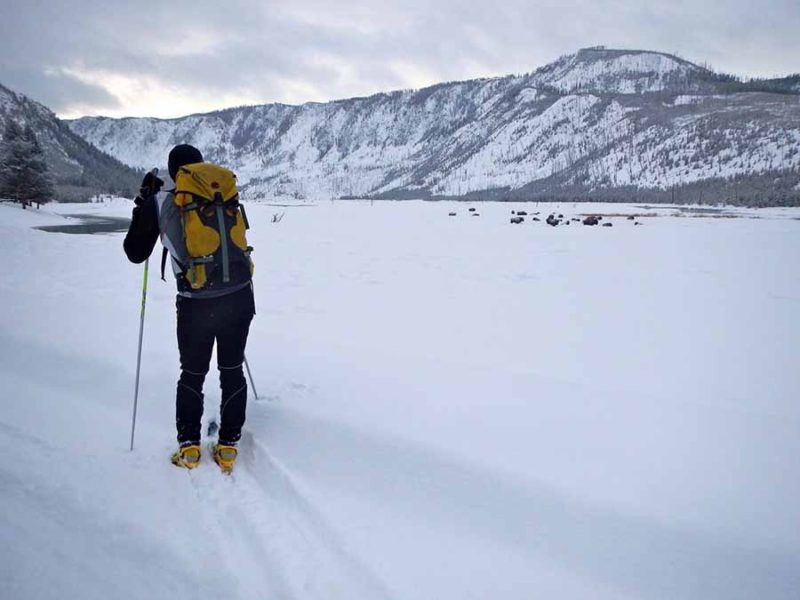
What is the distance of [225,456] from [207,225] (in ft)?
4.86

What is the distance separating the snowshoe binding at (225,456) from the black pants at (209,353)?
0.06 metres

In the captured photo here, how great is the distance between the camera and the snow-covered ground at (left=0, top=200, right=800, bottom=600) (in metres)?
2.13

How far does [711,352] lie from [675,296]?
10.7 ft

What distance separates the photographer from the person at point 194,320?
8.91 ft

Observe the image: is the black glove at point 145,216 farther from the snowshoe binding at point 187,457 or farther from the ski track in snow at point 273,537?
the ski track in snow at point 273,537

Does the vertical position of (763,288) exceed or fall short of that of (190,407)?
it exceeds it

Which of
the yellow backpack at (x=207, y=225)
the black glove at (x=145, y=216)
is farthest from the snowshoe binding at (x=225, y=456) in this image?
the black glove at (x=145, y=216)

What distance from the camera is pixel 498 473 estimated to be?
9.56 ft

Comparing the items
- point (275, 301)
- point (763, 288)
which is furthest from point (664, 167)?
point (275, 301)

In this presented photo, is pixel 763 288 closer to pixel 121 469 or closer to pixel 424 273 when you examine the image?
pixel 424 273

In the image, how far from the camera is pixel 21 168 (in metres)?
33.3

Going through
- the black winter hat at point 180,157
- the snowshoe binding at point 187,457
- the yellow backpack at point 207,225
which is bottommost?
the snowshoe binding at point 187,457

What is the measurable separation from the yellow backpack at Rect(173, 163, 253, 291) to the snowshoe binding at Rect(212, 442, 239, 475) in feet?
3.45

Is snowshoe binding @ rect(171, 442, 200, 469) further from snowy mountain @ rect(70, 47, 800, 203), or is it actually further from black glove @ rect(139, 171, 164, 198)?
snowy mountain @ rect(70, 47, 800, 203)
